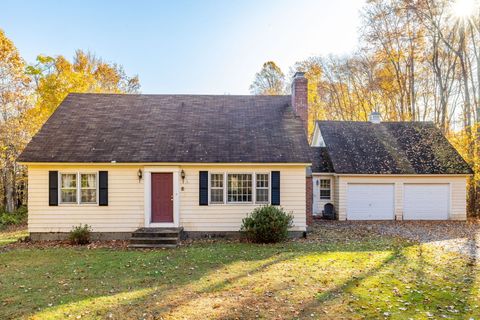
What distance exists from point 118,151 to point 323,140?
12.5 metres

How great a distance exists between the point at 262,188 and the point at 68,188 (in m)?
7.52

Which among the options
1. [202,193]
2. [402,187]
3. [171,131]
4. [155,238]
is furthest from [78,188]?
[402,187]

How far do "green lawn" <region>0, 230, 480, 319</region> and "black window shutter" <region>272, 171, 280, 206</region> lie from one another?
228 cm

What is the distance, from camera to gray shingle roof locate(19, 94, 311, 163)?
12.8m

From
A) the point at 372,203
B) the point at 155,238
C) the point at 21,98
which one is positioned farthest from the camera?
the point at 21,98

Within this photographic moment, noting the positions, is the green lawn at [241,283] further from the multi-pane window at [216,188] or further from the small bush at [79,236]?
the multi-pane window at [216,188]

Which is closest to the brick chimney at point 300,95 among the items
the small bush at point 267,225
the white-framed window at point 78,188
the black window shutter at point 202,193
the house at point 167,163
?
the house at point 167,163

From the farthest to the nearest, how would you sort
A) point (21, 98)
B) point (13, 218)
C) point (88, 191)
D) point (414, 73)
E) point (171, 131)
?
1. point (414, 73)
2. point (21, 98)
3. point (13, 218)
4. point (171, 131)
5. point (88, 191)

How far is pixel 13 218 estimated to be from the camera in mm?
19625

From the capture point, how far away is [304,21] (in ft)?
50.3

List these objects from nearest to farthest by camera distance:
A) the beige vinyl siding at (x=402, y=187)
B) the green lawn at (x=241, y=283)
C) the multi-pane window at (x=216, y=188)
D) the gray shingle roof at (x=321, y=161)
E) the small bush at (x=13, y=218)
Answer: the green lawn at (x=241, y=283) < the multi-pane window at (x=216, y=188) < the beige vinyl siding at (x=402, y=187) < the gray shingle roof at (x=321, y=161) < the small bush at (x=13, y=218)

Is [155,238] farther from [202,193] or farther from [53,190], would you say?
[53,190]

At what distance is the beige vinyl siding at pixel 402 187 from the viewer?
17.5 meters

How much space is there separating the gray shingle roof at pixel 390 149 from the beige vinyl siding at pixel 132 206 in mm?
6033
